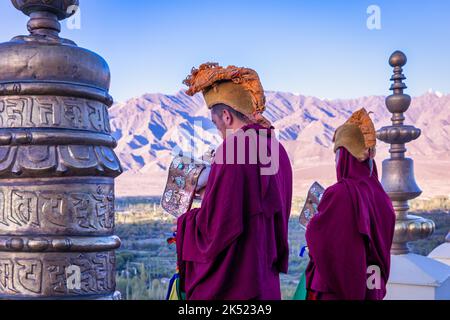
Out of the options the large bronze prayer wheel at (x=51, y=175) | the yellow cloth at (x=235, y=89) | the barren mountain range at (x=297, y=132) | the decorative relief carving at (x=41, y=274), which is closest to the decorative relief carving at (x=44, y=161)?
the large bronze prayer wheel at (x=51, y=175)

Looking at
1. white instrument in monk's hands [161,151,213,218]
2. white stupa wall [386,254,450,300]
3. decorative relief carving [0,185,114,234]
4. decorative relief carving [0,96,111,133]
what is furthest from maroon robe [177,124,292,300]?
white stupa wall [386,254,450,300]

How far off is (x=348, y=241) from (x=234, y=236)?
4.44 feet

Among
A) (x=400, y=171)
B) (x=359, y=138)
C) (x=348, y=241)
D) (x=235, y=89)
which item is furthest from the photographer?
(x=400, y=171)

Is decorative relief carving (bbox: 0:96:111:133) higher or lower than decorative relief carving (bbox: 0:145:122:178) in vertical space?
higher

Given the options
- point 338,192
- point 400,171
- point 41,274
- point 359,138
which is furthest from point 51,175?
point 400,171

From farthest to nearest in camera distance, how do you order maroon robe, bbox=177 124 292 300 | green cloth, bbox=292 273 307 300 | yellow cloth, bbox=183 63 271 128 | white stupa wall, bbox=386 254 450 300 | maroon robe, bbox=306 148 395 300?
1. white stupa wall, bbox=386 254 450 300
2. green cloth, bbox=292 273 307 300
3. maroon robe, bbox=306 148 395 300
4. yellow cloth, bbox=183 63 271 128
5. maroon robe, bbox=177 124 292 300

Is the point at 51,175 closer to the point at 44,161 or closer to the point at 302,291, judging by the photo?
the point at 44,161

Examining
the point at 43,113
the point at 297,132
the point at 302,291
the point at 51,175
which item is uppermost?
the point at 297,132

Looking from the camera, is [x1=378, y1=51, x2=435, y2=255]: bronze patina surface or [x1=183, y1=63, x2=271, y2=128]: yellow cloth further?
[x1=378, y1=51, x2=435, y2=255]: bronze patina surface

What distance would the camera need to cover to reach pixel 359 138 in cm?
407

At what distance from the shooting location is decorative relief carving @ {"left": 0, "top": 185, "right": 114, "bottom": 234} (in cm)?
238

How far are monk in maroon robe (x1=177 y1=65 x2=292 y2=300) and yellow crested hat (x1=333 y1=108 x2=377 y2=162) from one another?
1.39 metres

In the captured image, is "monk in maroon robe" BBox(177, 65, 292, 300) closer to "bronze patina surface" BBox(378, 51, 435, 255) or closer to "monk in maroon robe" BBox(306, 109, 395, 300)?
"monk in maroon robe" BBox(306, 109, 395, 300)
